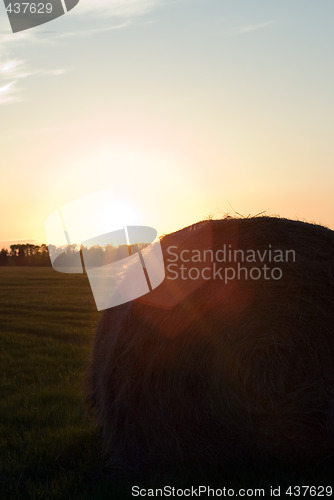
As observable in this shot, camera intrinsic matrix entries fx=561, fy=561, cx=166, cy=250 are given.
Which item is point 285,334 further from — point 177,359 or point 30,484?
point 30,484

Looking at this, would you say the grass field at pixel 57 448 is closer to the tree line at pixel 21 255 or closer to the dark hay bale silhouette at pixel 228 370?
the dark hay bale silhouette at pixel 228 370

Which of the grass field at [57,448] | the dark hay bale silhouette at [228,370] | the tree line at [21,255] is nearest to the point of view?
the grass field at [57,448]

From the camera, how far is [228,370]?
215 inches

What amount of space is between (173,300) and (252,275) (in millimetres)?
827

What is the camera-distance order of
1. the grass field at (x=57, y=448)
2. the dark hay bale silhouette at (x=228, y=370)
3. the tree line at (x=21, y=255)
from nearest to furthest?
the grass field at (x=57, y=448), the dark hay bale silhouette at (x=228, y=370), the tree line at (x=21, y=255)

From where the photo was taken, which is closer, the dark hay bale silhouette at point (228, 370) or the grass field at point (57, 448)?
the grass field at point (57, 448)

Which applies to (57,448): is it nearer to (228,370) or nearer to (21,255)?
(228,370)

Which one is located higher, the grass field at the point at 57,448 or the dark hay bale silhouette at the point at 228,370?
the dark hay bale silhouette at the point at 228,370

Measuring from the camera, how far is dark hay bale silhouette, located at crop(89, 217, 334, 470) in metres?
5.38

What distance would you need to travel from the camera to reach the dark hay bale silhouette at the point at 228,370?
5.38 metres

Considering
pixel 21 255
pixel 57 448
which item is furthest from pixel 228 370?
pixel 21 255

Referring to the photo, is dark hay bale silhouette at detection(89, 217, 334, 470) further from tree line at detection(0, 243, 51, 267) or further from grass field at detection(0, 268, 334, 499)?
tree line at detection(0, 243, 51, 267)

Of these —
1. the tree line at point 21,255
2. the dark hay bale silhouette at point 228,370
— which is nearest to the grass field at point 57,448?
the dark hay bale silhouette at point 228,370

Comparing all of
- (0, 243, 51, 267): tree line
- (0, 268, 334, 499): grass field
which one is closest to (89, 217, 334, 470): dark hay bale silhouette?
(0, 268, 334, 499): grass field
